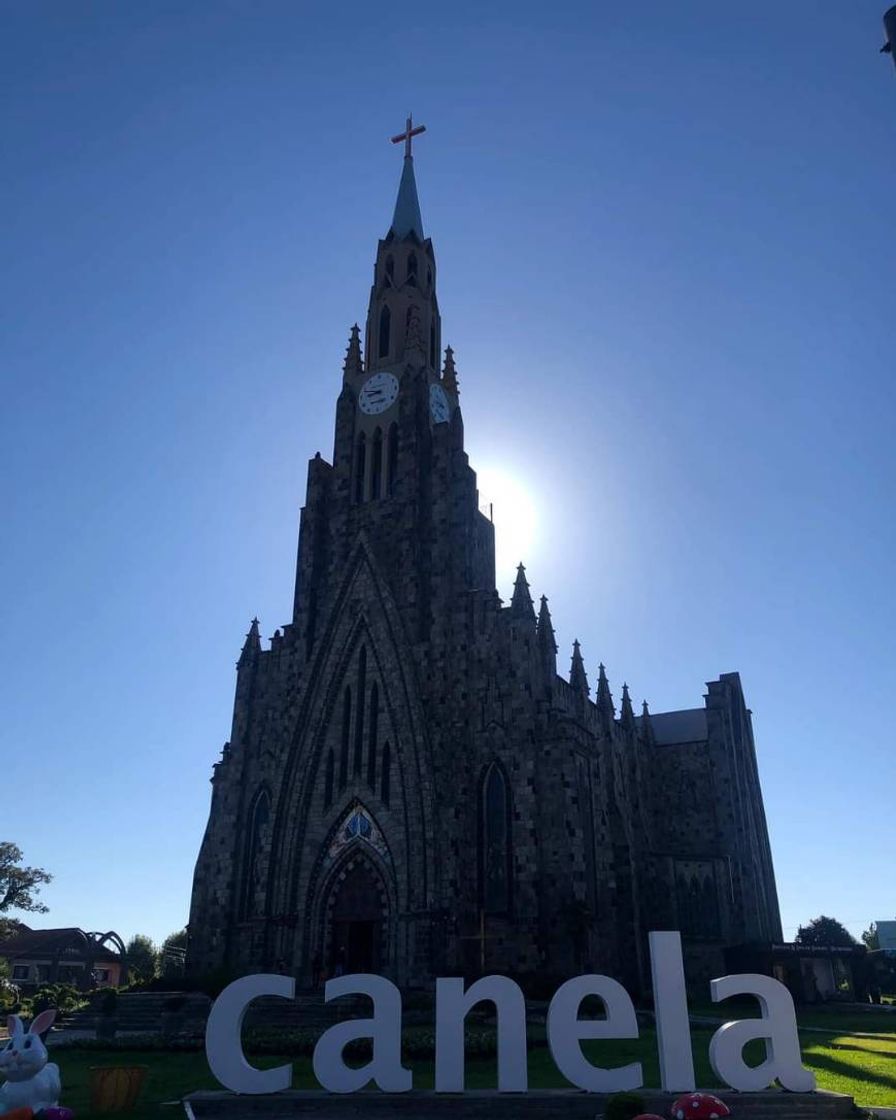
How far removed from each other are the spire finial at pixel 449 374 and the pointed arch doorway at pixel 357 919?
27459mm

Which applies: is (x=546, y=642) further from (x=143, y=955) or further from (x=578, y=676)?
(x=143, y=955)

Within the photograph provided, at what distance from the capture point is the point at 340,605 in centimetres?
4591

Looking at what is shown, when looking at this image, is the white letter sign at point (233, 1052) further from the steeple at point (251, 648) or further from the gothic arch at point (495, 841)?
the steeple at point (251, 648)

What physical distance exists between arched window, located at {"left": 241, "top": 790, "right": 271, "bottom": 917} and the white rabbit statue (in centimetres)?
2776

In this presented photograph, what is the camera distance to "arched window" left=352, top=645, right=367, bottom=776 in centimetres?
4250

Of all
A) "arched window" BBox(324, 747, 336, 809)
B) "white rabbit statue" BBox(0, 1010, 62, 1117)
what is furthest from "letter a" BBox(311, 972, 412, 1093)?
"arched window" BBox(324, 747, 336, 809)

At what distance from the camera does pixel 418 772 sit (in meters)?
40.0

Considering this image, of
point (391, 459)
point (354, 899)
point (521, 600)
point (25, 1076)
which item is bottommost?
point (25, 1076)

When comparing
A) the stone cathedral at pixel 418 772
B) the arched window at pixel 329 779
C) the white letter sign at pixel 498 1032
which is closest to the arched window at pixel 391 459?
the stone cathedral at pixel 418 772

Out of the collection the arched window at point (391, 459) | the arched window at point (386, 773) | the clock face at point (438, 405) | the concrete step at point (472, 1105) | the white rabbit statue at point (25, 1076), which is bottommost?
the concrete step at point (472, 1105)

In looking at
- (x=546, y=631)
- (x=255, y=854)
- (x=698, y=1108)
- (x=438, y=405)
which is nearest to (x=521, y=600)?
(x=546, y=631)

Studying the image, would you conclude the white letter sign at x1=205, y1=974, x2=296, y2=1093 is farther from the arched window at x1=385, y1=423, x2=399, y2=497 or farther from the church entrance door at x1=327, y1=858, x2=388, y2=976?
the arched window at x1=385, y1=423, x2=399, y2=497

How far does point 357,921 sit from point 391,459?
23444 millimetres

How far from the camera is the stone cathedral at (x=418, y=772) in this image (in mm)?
37562
